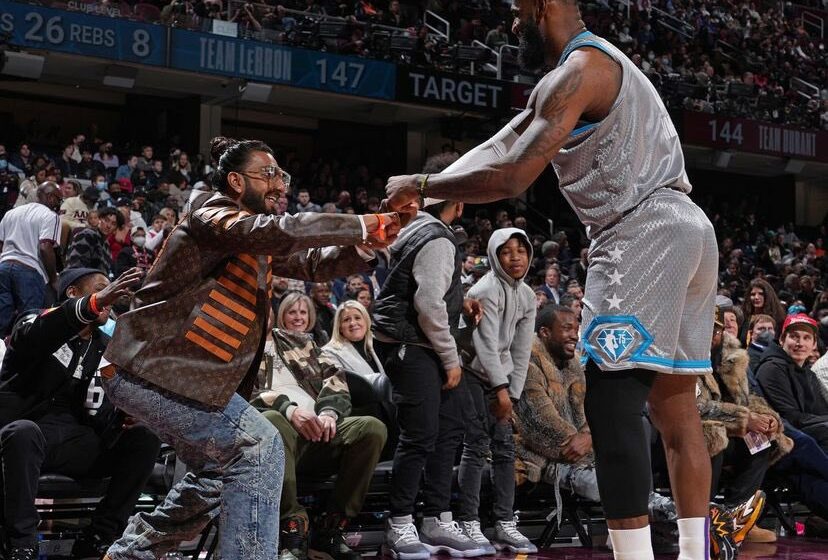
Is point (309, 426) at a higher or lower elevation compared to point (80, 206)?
lower

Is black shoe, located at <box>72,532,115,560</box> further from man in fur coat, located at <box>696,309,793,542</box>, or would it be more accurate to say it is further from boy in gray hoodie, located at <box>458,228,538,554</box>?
man in fur coat, located at <box>696,309,793,542</box>

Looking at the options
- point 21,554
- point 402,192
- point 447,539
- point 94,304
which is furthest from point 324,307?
point 402,192

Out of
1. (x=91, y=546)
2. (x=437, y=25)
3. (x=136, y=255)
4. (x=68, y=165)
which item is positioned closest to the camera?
(x=91, y=546)

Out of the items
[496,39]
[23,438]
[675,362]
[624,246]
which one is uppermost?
[496,39]

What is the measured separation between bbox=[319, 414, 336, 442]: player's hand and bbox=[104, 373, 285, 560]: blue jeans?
5.23 ft

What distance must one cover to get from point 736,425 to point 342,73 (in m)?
13.2

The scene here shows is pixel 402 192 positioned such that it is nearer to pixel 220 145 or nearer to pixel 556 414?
pixel 220 145

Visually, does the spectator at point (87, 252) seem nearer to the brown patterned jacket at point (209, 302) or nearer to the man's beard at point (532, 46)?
the brown patterned jacket at point (209, 302)

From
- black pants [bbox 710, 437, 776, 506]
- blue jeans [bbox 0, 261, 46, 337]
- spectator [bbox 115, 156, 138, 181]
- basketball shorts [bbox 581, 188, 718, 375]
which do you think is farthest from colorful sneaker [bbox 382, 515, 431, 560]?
spectator [bbox 115, 156, 138, 181]

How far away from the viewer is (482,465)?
18.7 ft

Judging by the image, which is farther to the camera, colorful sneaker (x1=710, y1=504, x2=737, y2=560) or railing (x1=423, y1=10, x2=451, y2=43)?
railing (x1=423, y1=10, x2=451, y2=43)

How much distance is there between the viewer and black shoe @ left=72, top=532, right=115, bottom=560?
468 cm

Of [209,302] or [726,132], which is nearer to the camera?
[209,302]

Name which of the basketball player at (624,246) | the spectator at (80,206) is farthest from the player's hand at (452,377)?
the spectator at (80,206)
